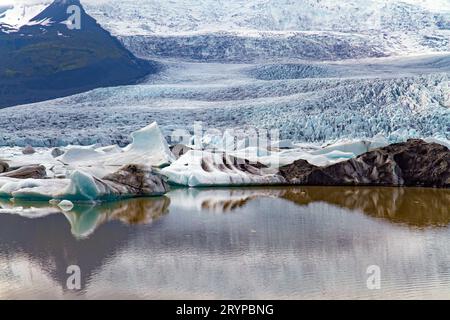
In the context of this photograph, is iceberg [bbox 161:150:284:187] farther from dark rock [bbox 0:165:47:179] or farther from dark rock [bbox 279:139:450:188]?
dark rock [bbox 0:165:47:179]

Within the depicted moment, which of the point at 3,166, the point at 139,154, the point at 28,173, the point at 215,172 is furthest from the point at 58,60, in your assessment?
the point at 215,172

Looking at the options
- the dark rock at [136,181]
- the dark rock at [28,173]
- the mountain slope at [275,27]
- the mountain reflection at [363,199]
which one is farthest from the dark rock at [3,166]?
the mountain slope at [275,27]

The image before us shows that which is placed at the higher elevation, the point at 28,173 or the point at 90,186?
the point at 90,186

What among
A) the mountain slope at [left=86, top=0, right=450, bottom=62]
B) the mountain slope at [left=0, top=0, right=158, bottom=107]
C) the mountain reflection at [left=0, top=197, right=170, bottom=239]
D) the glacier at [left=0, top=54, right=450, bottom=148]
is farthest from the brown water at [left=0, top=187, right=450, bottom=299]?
the mountain slope at [left=86, top=0, right=450, bottom=62]

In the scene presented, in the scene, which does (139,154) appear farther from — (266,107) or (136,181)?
(266,107)

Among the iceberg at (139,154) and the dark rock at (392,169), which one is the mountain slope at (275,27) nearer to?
the iceberg at (139,154)

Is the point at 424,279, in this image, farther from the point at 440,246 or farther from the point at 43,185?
the point at 43,185
